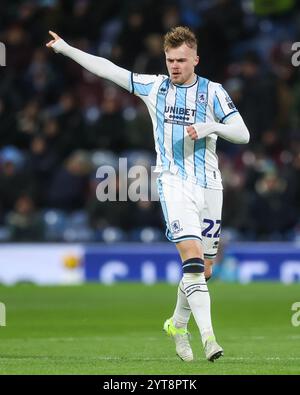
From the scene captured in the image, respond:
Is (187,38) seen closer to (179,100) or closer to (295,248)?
(179,100)

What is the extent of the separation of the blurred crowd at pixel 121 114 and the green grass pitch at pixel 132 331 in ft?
3.98

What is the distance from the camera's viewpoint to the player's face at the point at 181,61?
8883 mm

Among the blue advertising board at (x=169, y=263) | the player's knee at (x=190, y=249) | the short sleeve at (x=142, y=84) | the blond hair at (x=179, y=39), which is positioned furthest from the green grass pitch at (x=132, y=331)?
the blond hair at (x=179, y=39)

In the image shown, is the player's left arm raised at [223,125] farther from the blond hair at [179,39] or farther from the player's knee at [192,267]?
the player's knee at [192,267]

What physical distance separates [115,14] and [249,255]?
594 cm

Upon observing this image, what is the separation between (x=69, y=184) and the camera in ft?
62.4

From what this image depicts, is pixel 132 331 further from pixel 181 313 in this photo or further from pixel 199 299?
pixel 199 299

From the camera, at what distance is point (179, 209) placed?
887 cm

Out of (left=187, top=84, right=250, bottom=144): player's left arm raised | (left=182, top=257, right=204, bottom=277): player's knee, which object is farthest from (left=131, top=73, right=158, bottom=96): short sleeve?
(left=182, top=257, right=204, bottom=277): player's knee

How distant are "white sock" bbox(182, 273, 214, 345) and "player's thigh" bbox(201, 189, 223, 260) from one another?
432mm

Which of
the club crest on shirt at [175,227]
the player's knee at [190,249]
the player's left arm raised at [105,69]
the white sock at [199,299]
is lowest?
the white sock at [199,299]

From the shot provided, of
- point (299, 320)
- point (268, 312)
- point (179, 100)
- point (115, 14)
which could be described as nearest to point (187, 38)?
point (179, 100)

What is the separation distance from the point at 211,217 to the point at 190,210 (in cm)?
28

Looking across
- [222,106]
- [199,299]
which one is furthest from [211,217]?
[222,106]
